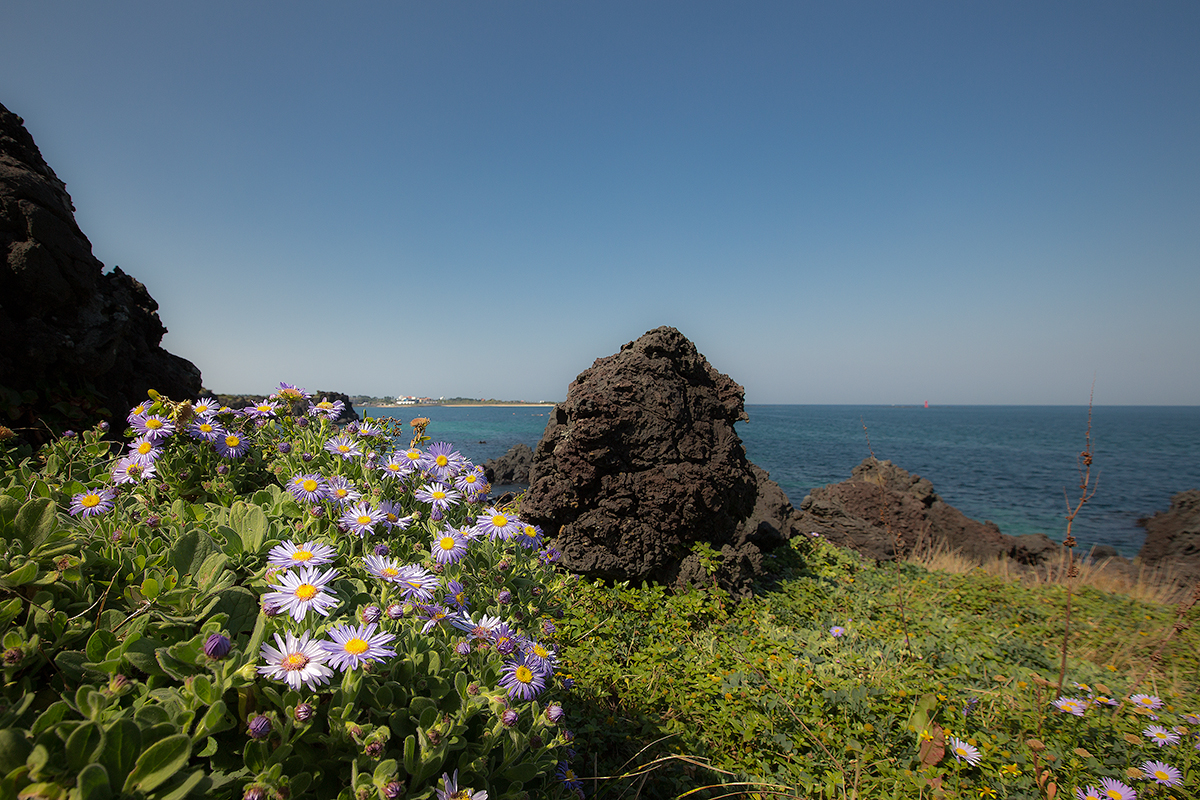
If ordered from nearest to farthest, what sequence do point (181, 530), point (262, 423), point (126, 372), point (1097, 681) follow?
1. point (181, 530)
2. point (262, 423)
3. point (1097, 681)
4. point (126, 372)

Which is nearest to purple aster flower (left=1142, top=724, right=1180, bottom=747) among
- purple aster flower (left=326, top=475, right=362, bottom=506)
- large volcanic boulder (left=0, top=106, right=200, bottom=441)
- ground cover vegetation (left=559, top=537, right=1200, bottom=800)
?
ground cover vegetation (left=559, top=537, right=1200, bottom=800)

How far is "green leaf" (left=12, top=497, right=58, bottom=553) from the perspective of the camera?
127cm

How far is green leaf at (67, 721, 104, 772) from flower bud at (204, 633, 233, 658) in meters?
0.21

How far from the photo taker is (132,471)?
208 centimetres

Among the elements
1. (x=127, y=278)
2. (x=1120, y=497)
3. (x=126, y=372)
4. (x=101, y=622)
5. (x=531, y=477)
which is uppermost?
(x=127, y=278)

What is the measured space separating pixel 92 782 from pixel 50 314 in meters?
4.87

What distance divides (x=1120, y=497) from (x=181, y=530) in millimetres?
30649

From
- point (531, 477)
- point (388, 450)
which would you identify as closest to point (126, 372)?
point (388, 450)

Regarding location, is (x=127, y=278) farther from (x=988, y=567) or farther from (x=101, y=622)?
(x=988, y=567)

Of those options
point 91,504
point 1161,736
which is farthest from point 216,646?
point 1161,736

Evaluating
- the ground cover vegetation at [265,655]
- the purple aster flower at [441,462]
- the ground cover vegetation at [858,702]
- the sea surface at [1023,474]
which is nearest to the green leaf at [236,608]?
the ground cover vegetation at [265,655]

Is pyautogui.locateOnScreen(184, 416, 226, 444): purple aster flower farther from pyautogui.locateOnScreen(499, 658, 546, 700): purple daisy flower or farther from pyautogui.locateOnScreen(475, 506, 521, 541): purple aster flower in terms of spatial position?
pyautogui.locateOnScreen(499, 658, 546, 700): purple daisy flower

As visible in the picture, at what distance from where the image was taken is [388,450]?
2855 mm

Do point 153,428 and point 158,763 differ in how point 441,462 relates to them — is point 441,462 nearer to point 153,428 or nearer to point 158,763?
point 153,428
